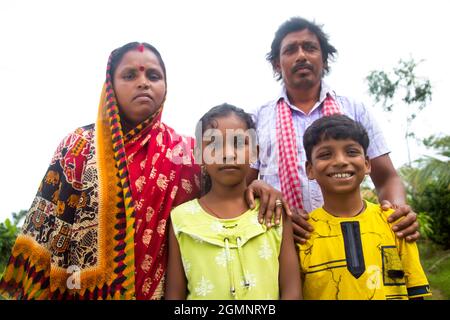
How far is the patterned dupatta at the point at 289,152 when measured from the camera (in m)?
2.60

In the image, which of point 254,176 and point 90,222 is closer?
point 90,222

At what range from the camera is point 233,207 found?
2.22 m

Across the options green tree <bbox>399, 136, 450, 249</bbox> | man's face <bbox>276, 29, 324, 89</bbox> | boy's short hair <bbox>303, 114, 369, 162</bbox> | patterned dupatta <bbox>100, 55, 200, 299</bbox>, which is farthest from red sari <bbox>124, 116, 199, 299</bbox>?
green tree <bbox>399, 136, 450, 249</bbox>

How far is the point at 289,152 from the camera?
8.71ft

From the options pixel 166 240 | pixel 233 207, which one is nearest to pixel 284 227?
pixel 233 207

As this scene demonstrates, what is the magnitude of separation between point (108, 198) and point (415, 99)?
759 inches

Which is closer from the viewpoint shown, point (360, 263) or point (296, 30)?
point (360, 263)

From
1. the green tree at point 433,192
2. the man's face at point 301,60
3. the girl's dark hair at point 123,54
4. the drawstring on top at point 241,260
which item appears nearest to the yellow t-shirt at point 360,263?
the drawstring on top at point 241,260

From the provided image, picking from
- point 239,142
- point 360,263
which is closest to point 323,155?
point 239,142

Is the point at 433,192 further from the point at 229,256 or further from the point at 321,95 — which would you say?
the point at 229,256

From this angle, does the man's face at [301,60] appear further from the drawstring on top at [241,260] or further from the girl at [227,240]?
the drawstring on top at [241,260]

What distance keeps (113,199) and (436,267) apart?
32.7 feet

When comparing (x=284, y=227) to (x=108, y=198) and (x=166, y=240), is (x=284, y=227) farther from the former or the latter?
(x=108, y=198)

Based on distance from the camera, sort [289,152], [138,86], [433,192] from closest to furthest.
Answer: [138,86] → [289,152] → [433,192]
